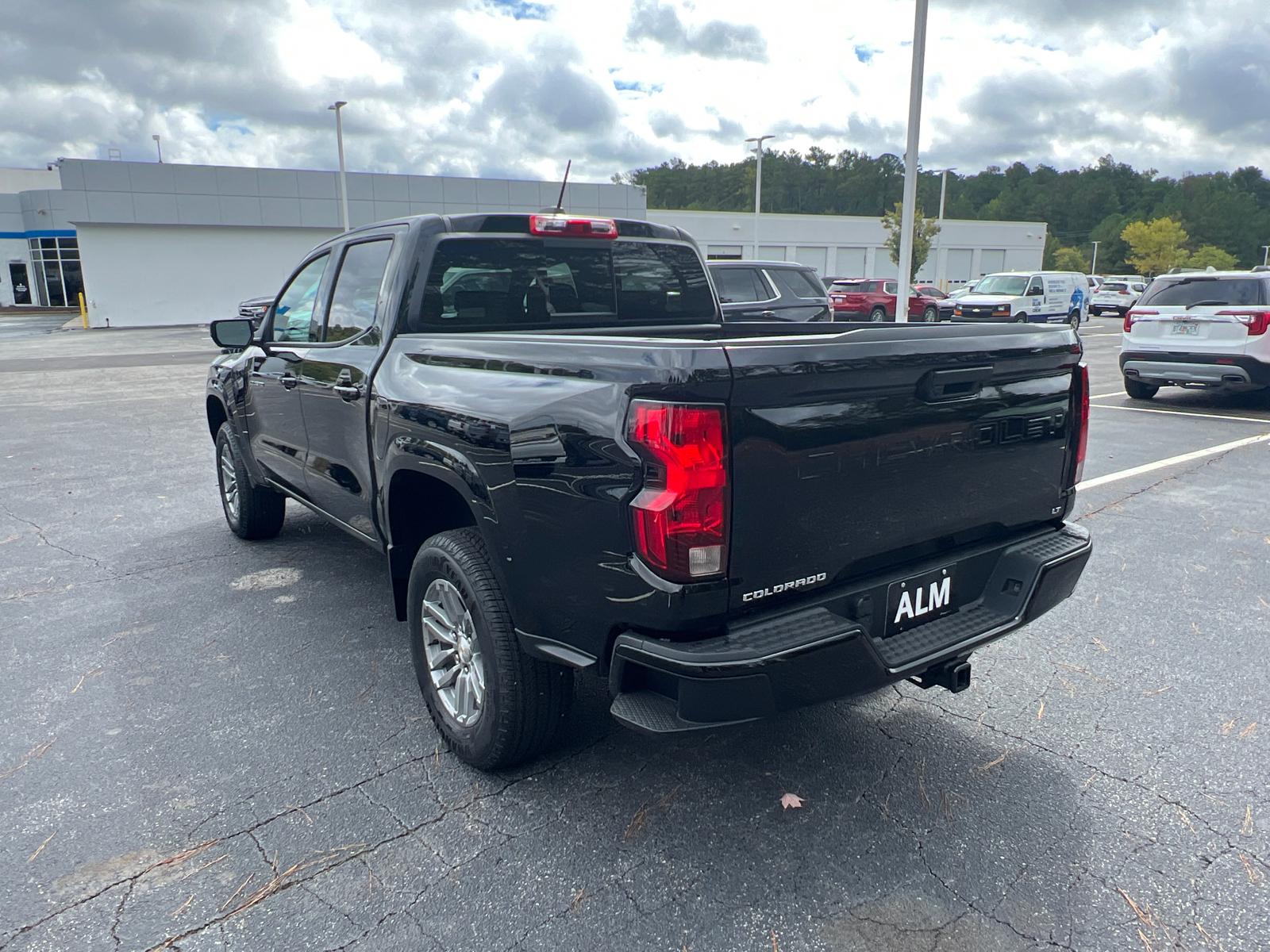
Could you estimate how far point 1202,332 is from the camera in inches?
432

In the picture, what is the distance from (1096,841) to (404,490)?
8.48ft

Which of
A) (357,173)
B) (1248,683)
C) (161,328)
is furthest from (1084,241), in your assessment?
(1248,683)

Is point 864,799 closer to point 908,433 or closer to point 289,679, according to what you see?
point 908,433

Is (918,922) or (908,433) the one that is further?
(908,433)

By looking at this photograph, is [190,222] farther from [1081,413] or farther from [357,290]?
[1081,413]

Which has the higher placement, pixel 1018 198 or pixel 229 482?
pixel 1018 198

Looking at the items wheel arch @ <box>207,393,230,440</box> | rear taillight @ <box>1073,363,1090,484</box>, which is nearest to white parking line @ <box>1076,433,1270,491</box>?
rear taillight @ <box>1073,363,1090,484</box>

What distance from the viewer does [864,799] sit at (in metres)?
2.84

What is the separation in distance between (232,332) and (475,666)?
278cm

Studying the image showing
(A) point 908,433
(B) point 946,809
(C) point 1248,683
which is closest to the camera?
(A) point 908,433

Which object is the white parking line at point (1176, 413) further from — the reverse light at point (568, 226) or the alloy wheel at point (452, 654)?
the alloy wheel at point (452, 654)

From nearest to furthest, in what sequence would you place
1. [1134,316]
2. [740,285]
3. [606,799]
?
[606,799] → [1134,316] → [740,285]

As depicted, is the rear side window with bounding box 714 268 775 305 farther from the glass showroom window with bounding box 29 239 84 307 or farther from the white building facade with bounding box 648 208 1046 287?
the glass showroom window with bounding box 29 239 84 307

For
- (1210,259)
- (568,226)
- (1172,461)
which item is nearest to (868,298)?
(1172,461)
